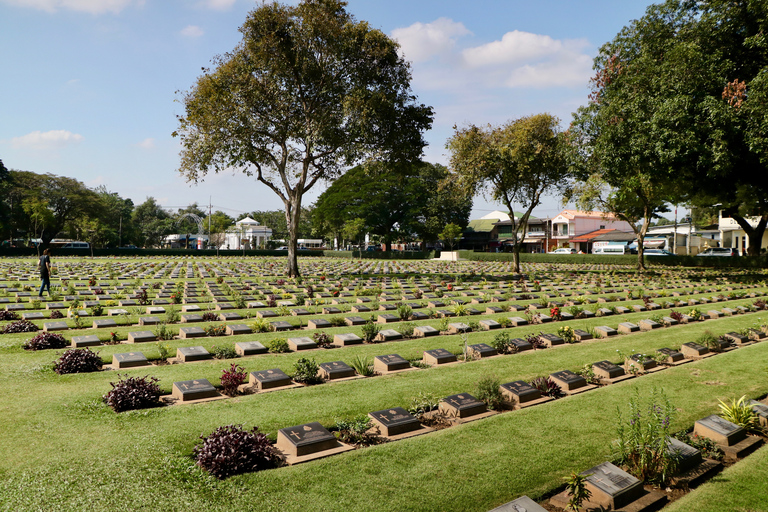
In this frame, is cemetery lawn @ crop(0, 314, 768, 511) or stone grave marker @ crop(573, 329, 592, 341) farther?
stone grave marker @ crop(573, 329, 592, 341)

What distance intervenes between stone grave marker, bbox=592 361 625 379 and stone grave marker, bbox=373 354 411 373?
10.7 feet

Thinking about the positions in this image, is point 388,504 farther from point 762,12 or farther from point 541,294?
point 762,12

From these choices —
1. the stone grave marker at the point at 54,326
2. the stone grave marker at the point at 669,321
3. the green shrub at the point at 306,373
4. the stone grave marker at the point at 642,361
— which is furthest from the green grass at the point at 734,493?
the stone grave marker at the point at 54,326

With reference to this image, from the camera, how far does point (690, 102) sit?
61.7 feet

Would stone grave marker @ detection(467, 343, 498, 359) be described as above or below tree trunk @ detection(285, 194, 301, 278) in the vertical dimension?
below

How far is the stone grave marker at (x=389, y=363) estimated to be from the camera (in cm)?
782

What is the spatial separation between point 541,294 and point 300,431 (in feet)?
52.6

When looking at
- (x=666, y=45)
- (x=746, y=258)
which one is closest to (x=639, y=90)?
(x=666, y=45)

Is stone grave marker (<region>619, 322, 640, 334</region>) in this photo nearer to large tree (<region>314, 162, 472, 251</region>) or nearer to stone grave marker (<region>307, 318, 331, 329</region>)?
stone grave marker (<region>307, 318, 331, 329</region>)

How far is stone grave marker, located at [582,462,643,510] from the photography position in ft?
12.6

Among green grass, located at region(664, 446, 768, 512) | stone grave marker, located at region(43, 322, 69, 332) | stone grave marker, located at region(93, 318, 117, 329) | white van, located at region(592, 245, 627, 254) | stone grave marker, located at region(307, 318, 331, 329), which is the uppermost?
white van, located at region(592, 245, 627, 254)

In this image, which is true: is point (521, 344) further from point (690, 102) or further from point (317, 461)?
point (690, 102)

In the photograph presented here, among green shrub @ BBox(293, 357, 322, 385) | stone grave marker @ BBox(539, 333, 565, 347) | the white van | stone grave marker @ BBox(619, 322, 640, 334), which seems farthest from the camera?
the white van

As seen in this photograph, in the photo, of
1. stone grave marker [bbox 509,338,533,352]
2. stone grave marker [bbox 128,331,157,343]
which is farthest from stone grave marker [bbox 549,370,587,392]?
stone grave marker [bbox 128,331,157,343]
